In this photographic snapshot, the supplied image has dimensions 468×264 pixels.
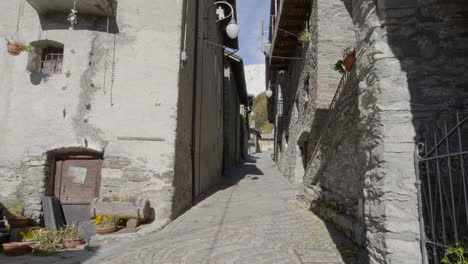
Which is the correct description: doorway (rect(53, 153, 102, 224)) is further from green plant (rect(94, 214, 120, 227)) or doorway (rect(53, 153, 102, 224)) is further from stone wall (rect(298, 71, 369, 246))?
stone wall (rect(298, 71, 369, 246))

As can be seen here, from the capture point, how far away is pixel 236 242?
14.4ft

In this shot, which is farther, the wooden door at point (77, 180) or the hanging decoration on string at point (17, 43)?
the wooden door at point (77, 180)

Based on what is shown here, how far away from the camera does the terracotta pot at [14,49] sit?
18.2 ft

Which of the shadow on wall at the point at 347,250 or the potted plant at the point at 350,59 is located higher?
the potted plant at the point at 350,59

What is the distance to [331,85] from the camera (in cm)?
765

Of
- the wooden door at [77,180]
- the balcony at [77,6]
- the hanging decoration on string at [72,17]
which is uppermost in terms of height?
the balcony at [77,6]

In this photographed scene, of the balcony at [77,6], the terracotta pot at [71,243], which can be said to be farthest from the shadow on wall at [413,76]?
the balcony at [77,6]

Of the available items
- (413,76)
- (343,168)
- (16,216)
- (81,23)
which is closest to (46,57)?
(81,23)

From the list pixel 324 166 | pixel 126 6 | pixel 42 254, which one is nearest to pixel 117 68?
pixel 126 6

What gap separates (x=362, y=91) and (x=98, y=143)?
487 cm

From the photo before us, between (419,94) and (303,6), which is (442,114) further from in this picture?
(303,6)

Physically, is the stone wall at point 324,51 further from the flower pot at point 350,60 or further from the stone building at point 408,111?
the stone building at point 408,111

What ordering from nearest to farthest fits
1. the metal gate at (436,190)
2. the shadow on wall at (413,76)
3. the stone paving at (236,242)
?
1. the metal gate at (436,190)
2. the shadow on wall at (413,76)
3. the stone paving at (236,242)

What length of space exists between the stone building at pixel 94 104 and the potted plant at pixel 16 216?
15cm
